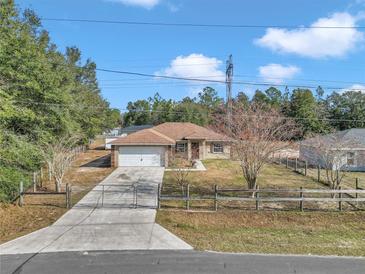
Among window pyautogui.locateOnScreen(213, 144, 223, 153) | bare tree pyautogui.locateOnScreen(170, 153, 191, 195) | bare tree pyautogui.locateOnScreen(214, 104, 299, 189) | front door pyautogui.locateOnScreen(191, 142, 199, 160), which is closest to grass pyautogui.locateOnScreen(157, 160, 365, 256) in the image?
bare tree pyautogui.locateOnScreen(214, 104, 299, 189)

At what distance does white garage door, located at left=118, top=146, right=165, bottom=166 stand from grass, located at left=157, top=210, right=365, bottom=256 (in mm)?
16812

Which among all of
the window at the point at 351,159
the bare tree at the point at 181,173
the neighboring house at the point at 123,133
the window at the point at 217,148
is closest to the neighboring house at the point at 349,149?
the window at the point at 351,159

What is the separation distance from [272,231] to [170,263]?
4.77 metres

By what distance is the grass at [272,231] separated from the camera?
10.7m

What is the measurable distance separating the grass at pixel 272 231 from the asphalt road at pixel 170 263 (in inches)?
28.7

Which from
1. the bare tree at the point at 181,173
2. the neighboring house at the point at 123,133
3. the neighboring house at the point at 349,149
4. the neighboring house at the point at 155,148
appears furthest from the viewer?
the neighboring house at the point at 123,133

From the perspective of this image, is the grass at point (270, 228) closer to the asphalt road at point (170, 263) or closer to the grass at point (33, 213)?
the asphalt road at point (170, 263)

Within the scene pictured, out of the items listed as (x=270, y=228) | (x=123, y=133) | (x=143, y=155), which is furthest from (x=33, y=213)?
(x=123, y=133)

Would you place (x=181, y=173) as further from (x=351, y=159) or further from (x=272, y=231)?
(x=351, y=159)

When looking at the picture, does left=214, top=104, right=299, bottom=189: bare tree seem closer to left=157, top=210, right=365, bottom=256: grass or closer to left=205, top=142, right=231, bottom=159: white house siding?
left=157, top=210, right=365, bottom=256: grass

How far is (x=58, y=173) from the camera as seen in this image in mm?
19094

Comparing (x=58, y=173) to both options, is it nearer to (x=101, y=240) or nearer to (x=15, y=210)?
(x=15, y=210)

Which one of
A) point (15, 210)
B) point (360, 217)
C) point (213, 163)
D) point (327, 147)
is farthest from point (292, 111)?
point (15, 210)

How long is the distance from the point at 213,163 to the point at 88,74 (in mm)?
33221
